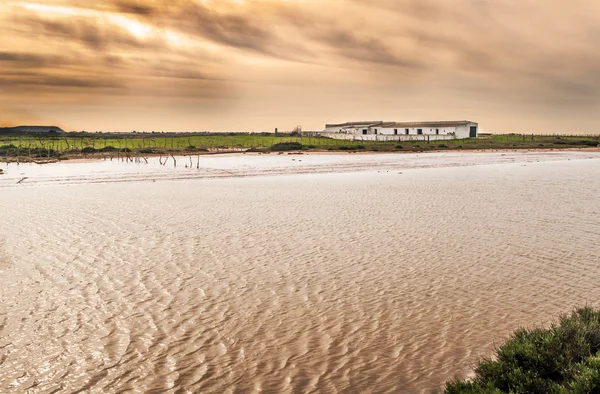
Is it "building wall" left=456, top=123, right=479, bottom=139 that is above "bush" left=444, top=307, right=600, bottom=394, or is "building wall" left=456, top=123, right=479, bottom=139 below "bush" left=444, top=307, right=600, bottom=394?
above

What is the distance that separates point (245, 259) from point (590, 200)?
17423 millimetres

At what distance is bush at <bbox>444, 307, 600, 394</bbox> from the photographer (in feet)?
17.5

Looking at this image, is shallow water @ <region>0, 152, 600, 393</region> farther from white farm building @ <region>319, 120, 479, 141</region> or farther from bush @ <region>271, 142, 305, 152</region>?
white farm building @ <region>319, 120, 479, 141</region>

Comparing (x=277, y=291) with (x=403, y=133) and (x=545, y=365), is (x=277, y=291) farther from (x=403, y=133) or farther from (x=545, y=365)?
(x=403, y=133)

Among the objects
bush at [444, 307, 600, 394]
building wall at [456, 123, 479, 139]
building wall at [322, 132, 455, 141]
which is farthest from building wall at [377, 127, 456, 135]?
bush at [444, 307, 600, 394]

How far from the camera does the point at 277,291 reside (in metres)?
10.3

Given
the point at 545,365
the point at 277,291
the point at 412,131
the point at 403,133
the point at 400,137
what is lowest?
the point at 277,291

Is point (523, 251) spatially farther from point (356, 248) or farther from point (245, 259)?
point (245, 259)

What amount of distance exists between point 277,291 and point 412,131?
367 feet

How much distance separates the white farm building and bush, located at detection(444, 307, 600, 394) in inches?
4113

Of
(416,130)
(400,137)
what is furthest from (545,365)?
(416,130)

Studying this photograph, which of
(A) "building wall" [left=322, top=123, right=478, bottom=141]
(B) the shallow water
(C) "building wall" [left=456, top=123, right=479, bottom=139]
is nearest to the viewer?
(B) the shallow water

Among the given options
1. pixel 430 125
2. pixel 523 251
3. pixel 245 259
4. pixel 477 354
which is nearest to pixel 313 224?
pixel 245 259

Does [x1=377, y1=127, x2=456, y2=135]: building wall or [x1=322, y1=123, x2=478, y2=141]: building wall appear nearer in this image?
[x1=322, y1=123, x2=478, y2=141]: building wall
